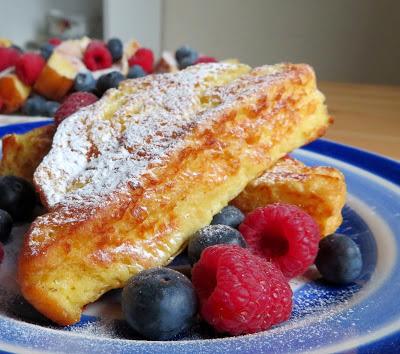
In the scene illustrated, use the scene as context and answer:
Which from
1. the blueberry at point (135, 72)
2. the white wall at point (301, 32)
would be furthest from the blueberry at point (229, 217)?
the white wall at point (301, 32)

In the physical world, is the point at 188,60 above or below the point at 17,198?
below

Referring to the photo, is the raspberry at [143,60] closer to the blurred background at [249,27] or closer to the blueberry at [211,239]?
the blueberry at [211,239]

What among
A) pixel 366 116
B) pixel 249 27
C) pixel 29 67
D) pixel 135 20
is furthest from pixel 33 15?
pixel 366 116

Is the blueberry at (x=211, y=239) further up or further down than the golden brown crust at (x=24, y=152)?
further up

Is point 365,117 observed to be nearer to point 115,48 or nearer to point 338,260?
point 115,48

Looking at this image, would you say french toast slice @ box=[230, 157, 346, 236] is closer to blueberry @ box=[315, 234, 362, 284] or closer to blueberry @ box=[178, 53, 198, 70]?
blueberry @ box=[315, 234, 362, 284]

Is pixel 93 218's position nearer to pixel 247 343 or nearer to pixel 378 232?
pixel 247 343

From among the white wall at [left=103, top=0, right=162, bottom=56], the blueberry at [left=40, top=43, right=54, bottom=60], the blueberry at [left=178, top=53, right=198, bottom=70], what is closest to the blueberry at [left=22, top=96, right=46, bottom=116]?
the blueberry at [left=40, top=43, right=54, bottom=60]
